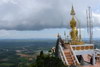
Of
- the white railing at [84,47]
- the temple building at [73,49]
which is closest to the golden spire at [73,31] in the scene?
the temple building at [73,49]

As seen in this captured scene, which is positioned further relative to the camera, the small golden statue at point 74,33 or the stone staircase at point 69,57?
the small golden statue at point 74,33

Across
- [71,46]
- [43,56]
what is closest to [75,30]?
[71,46]

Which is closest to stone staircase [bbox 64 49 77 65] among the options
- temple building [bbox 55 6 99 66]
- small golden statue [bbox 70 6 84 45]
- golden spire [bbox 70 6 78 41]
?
temple building [bbox 55 6 99 66]

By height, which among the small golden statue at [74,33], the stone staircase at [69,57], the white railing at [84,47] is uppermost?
the small golden statue at [74,33]

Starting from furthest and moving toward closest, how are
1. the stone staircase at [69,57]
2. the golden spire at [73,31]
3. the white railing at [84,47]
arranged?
the golden spire at [73,31], the white railing at [84,47], the stone staircase at [69,57]

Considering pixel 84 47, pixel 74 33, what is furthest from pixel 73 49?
pixel 74 33

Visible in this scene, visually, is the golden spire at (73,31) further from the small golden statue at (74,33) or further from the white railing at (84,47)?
the white railing at (84,47)

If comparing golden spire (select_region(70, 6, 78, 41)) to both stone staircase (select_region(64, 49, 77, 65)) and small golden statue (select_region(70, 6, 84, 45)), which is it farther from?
stone staircase (select_region(64, 49, 77, 65))

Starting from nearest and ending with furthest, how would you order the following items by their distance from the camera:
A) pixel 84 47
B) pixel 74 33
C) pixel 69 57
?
pixel 69 57 < pixel 84 47 < pixel 74 33

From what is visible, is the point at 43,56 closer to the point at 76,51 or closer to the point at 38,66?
the point at 38,66

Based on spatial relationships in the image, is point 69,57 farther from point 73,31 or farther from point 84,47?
point 73,31

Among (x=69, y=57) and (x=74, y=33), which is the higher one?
→ (x=74, y=33)

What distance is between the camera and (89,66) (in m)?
16.4

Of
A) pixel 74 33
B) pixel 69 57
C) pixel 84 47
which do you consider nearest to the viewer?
pixel 69 57
